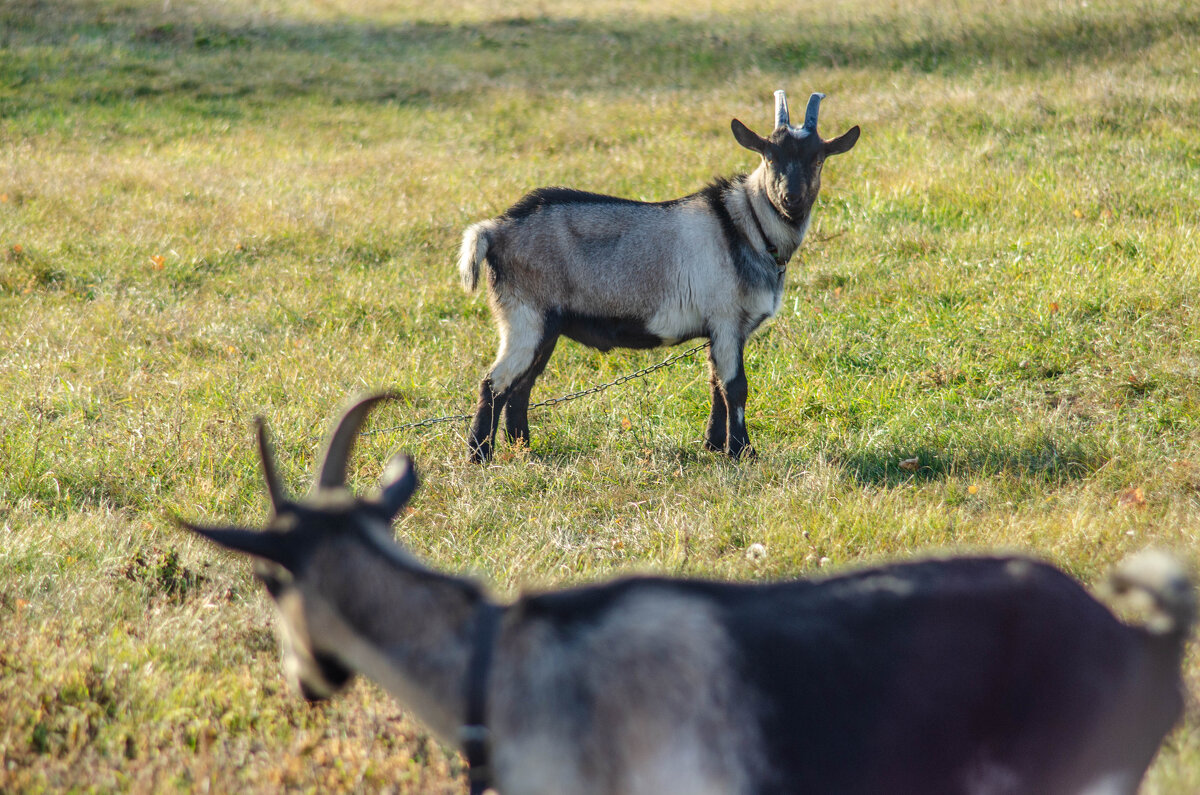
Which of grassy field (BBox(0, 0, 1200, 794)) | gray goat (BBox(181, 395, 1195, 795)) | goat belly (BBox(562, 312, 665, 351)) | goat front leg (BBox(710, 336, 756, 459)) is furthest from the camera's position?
goat belly (BBox(562, 312, 665, 351))

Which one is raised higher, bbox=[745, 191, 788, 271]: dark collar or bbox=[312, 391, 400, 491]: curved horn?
bbox=[312, 391, 400, 491]: curved horn

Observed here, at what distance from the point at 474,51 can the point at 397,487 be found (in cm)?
1987

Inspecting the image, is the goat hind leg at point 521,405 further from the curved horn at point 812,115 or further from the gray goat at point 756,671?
the gray goat at point 756,671

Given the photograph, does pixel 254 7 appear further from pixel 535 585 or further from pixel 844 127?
pixel 535 585

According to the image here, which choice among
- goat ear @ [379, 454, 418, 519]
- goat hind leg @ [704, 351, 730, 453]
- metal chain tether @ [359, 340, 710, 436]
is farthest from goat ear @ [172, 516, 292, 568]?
goat hind leg @ [704, 351, 730, 453]

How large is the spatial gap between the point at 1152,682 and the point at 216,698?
2983 millimetres

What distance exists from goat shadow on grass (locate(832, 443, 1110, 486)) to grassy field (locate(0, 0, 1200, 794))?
26 millimetres

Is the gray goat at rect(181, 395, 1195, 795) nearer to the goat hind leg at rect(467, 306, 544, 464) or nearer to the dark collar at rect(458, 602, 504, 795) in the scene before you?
the dark collar at rect(458, 602, 504, 795)

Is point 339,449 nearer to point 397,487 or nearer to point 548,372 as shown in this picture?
point 397,487

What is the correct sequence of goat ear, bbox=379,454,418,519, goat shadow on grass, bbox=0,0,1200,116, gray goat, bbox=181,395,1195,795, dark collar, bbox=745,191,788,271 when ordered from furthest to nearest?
1. goat shadow on grass, bbox=0,0,1200,116
2. dark collar, bbox=745,191,788,271
3. goat ear, bbox=379,454,418,519
4. gray goat, bbox=181,395,1195,795

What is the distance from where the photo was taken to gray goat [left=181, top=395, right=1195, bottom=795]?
222cm

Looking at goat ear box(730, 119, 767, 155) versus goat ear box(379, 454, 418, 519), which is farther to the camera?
goat ear box(730, 119, 767, 155)

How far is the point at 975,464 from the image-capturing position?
536cm

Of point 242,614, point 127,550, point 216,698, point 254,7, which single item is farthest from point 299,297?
point 254,7
